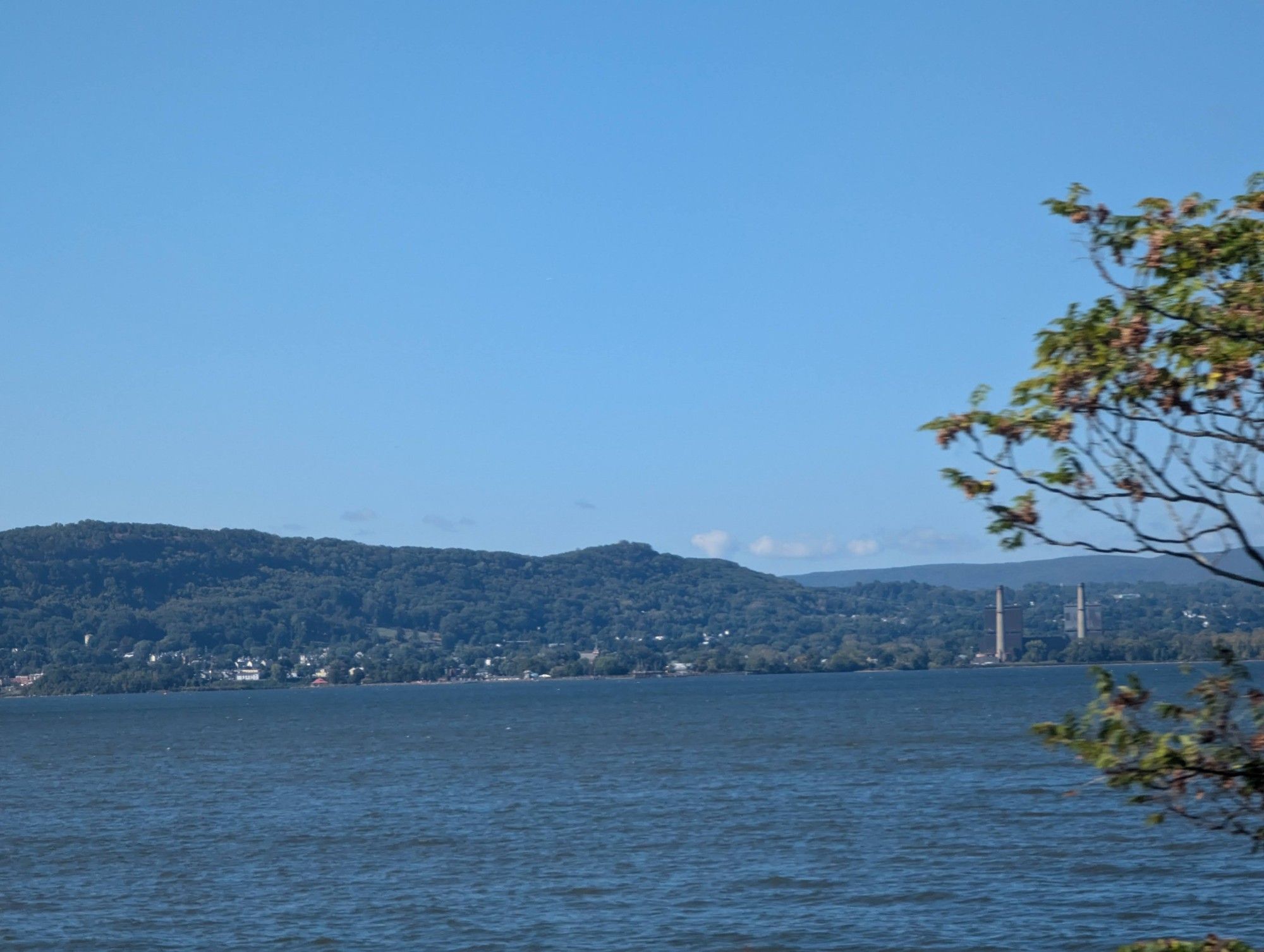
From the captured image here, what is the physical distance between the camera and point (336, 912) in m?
25.1

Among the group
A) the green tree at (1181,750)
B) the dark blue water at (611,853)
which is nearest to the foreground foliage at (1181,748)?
the green tree at (1181,750)

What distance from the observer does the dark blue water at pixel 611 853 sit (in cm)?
2319

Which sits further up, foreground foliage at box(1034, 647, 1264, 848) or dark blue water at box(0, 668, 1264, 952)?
foreground foliage at box(1034, 647, 1264, 848)

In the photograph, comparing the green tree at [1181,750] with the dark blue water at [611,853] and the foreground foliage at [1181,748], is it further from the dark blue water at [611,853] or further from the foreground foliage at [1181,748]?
the dark blue water at [611,853]

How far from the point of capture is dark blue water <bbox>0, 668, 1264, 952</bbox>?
23.2 metres

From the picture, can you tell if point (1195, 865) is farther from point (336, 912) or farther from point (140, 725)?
point (140, 725)

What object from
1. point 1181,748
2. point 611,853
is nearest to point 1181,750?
point 1181,748

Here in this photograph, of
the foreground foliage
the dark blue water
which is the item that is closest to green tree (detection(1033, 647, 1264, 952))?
the foreground foliage

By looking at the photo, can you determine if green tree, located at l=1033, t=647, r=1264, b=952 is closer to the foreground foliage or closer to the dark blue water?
the foreground foliage

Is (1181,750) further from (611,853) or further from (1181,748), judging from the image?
(611,853)

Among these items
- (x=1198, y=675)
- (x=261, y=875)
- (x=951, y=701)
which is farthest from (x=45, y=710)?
(x=1198, y=675)

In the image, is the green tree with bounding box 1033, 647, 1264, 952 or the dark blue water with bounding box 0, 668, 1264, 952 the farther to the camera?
the dark blue water with bounding box 0, 668, 1264, 952

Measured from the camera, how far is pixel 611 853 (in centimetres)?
3092

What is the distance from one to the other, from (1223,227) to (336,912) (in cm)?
2115
